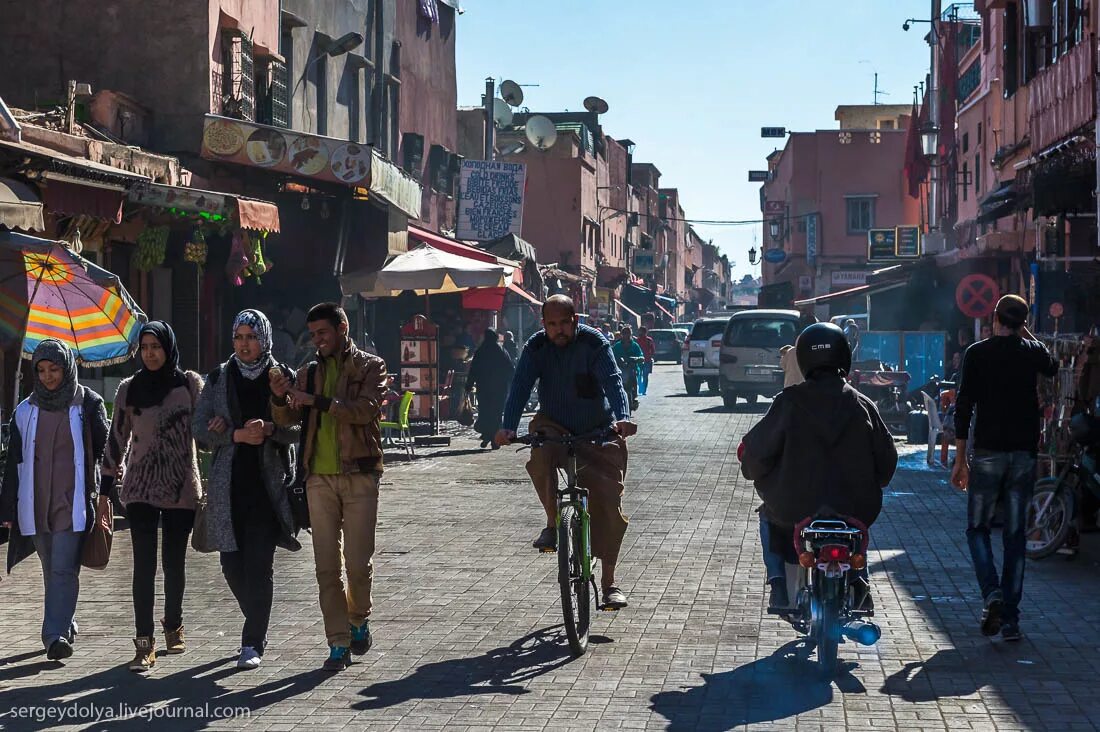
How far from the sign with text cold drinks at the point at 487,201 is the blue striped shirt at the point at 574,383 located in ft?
81.0

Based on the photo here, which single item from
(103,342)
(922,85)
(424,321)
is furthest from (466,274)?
(922,85)

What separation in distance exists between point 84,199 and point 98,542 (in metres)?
5.97

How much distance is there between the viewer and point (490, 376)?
23641 mm

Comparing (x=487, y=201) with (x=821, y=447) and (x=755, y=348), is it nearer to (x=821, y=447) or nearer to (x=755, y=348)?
(x=755, y=348)

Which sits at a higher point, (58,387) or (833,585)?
(58,387)

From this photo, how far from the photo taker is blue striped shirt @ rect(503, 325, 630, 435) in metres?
8.52

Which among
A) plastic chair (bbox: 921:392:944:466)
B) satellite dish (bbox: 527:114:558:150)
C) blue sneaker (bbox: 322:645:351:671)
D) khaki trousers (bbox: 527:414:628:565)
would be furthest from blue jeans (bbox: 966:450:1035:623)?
satellite dish (bbox: 527:114:558:150)

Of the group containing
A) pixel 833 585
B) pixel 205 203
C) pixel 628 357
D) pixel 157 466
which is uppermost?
pixel 205 203

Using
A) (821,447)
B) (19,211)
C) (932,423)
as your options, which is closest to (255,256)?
(19,211)

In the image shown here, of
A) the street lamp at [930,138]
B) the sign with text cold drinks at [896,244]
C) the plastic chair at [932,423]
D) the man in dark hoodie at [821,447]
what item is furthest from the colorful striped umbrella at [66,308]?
the sign with text cold drinks at [896,244]

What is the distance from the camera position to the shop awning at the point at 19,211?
10.8 meters

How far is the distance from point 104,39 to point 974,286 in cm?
1180

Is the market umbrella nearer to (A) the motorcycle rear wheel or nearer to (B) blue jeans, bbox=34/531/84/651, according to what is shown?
(A) the motorcycle rear wheel

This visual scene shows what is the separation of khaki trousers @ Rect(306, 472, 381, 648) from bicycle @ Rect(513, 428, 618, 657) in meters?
0.89
